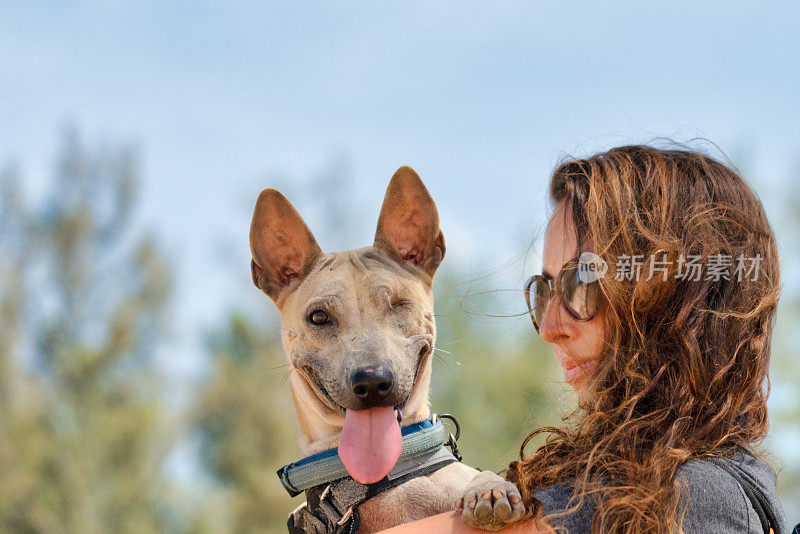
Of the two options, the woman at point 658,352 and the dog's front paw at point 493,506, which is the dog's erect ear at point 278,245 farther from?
the dog's front paw at point 493,506

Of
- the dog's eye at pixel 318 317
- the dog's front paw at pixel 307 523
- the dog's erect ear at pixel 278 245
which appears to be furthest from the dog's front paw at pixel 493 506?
the dog's erect ear at pixel 278 245

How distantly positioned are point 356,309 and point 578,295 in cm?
102

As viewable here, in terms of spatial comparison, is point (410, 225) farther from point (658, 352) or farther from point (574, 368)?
point (658, 352)

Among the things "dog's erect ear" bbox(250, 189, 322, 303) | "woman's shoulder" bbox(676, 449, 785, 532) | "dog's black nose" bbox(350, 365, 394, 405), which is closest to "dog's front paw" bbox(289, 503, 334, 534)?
"dog's black nose" bbox(350, 365, 394, 405)

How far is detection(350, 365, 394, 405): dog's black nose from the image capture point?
2957mm

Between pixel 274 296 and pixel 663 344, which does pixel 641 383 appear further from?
pixel 274 296

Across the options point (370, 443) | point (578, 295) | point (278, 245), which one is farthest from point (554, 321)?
point (278, 245)

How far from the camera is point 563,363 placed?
3020 millimetres

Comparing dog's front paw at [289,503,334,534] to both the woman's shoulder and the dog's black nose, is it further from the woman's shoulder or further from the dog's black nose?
the woman's shoulder

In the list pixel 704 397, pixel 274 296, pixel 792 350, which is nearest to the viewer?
pixel 704 397

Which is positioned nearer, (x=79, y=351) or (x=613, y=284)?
(x=613, y=284)

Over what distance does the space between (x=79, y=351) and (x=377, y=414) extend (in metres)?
23.4

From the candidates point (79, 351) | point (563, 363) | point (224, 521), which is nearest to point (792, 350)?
point (224, 521)

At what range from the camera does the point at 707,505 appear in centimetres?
206
